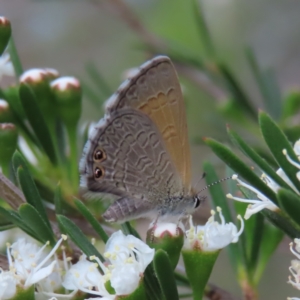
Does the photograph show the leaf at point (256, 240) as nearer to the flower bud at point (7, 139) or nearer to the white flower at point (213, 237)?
the white flower at point (213, 237)

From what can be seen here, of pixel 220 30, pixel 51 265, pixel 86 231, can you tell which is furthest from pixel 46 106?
pixel 220 30

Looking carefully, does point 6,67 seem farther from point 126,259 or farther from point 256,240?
point 256,240

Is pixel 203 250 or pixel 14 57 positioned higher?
pixel 14 57

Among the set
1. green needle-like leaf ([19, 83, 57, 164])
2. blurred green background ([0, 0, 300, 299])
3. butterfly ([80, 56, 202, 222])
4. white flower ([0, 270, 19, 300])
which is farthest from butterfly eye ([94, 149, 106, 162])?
blurred green background ([0, 0, 300, 299])

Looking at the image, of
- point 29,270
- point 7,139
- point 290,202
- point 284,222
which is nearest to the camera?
point 290,202

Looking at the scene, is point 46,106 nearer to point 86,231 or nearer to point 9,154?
point 9,154

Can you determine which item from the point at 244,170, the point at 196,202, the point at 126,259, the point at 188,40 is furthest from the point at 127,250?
the point at 188,40

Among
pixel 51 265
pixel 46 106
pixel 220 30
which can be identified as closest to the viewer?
pixel 51 265

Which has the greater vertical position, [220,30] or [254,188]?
[254,188]
